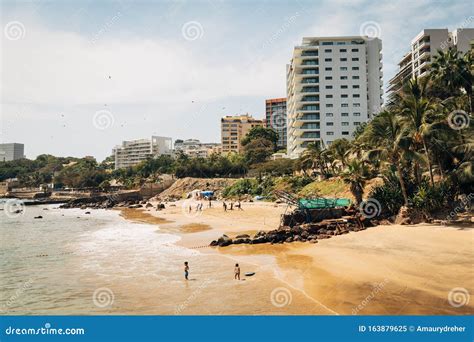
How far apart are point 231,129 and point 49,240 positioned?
498ft

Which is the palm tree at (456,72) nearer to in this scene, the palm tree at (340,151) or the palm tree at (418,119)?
the palm tree at (418,119)

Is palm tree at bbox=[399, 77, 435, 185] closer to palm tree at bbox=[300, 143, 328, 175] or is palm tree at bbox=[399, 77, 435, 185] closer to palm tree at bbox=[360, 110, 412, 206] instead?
palm tree at bbox=[360, 110, 412, 206]

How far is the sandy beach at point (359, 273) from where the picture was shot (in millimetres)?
14773

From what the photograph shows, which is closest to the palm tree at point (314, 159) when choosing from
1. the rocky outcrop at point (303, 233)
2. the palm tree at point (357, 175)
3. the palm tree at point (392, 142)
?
the palm tree at point (357, 175)

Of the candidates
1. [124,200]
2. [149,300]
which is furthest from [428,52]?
[149,300]

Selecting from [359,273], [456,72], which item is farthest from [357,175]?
[359,273]

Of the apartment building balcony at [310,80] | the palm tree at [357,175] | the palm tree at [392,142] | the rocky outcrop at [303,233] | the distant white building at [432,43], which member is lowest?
the rocky outcrop at [303,233]

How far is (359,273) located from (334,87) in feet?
275

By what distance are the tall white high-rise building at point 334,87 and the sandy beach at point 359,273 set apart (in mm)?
67789

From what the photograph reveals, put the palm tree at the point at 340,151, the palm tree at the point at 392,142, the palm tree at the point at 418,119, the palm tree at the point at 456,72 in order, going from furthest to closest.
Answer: the palm tree at the point at 340,151, the palm tree at the point at 456,72, the palm tree at the point at 392,142, the palm tree at the point at 418,119

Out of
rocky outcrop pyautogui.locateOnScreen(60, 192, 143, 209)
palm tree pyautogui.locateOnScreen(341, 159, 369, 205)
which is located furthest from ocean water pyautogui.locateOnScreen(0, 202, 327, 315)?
rocky outcrop pyautogui.locateOnScreen(60, 192, 143, 209)

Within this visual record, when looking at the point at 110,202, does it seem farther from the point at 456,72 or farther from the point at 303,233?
the point at 456,72

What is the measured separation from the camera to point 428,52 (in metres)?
89.7

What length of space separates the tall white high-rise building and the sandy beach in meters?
67.8
